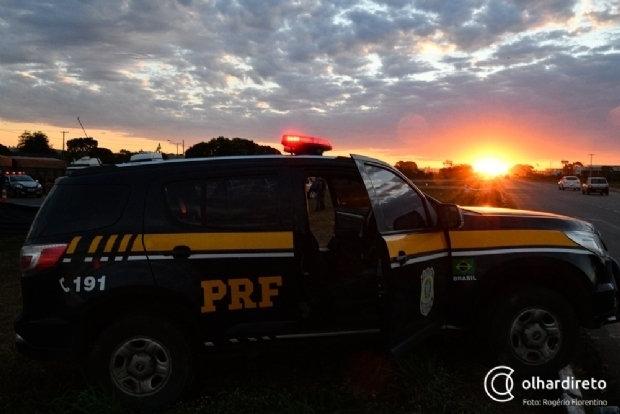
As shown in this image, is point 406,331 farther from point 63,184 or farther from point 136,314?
point 63,184

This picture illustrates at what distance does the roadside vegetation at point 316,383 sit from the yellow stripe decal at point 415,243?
0.73 m

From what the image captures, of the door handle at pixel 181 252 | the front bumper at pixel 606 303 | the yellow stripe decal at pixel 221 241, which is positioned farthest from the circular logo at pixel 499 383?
the door handle at pixel 181 252

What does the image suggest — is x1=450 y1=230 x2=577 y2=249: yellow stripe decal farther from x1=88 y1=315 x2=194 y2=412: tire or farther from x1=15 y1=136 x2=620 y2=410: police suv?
x1=88 y1=315 x2=194 y2=412: tire

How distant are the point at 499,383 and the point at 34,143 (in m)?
117

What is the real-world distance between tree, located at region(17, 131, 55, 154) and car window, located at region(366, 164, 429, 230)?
10944 cm

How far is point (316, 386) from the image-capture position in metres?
4.60

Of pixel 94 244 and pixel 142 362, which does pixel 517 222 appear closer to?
pixel 142 362

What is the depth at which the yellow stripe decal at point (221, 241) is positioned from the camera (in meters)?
4.16

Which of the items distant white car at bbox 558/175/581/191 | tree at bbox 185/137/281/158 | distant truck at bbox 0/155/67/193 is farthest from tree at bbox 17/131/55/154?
tree at bbox 185/137/281/158

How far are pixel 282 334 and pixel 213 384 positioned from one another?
86cm

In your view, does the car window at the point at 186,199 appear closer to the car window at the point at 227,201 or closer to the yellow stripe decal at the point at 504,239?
the car window at the point at 227,201

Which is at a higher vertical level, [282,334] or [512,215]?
[512,215]

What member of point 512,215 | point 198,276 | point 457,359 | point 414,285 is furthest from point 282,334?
point 512,215

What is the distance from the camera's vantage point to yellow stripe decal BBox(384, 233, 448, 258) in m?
4.19
